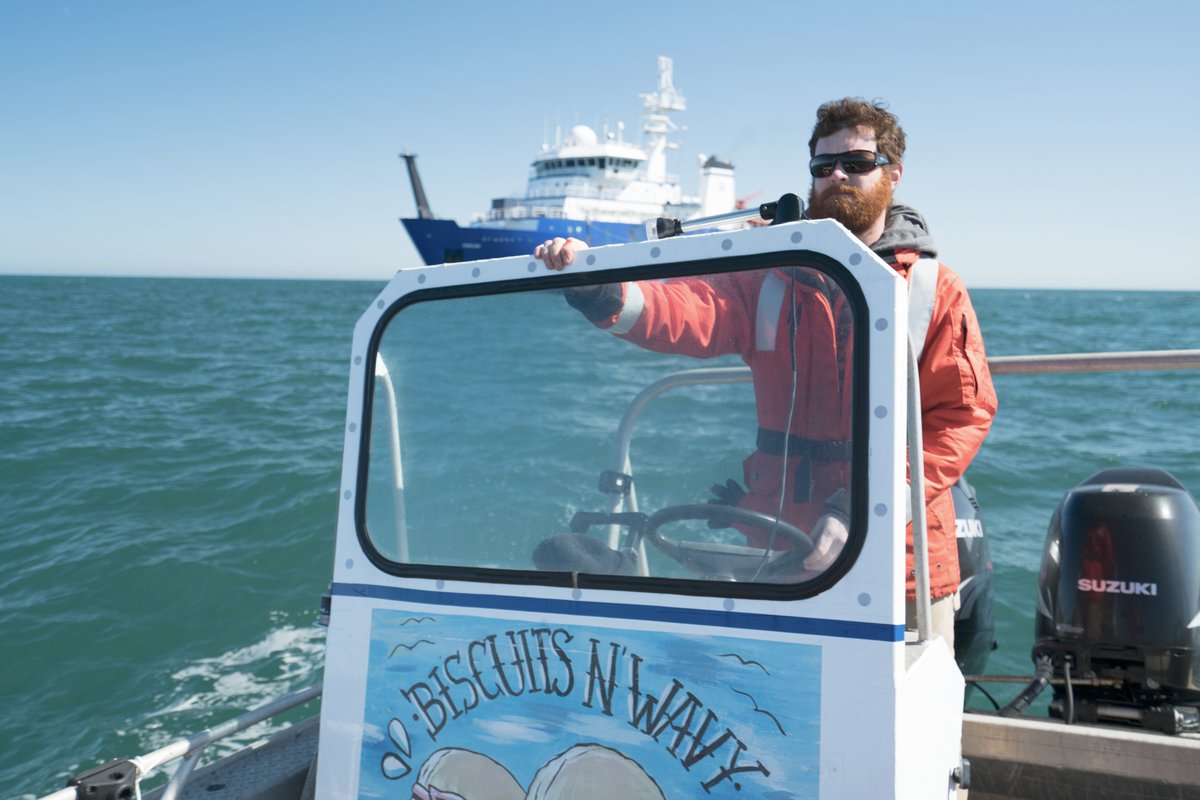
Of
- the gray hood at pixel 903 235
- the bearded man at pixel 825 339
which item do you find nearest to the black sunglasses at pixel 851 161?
the bearded man at pixel 825 339

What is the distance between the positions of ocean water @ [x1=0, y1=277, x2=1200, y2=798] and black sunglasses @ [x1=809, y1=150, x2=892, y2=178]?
3.41m

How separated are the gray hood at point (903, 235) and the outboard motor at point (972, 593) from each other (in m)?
1.31

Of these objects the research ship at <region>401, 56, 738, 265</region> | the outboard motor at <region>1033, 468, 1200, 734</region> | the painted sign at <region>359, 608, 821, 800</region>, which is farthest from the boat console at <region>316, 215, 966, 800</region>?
the research ship at <region>401, 56, 738, 265</region>

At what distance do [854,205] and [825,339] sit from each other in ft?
1.81

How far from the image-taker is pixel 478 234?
42188mm

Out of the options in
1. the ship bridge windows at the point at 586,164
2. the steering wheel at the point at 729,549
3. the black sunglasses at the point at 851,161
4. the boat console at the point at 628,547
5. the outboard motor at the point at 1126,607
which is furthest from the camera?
the ship bridge windows at the point at 586,164

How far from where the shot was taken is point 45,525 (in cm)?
803

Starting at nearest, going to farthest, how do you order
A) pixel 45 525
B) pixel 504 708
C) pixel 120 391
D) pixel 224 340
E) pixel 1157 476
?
pixel 504 708 → pixel 1157 476 → pixel 45 525 → pixel 120 391 → pixel 224 340

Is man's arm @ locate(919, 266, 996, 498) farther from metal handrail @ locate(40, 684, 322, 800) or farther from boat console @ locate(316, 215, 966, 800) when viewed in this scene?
metal handrail @ locate(40, 684, 322, 800)

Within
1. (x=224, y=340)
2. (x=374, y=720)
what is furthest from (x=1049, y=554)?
(x=224, y=340)

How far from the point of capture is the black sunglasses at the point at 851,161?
2.05 m

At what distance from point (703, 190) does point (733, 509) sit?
153 feet

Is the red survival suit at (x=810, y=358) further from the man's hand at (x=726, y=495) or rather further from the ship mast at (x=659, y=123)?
the ship mast at (x=659, y=123)

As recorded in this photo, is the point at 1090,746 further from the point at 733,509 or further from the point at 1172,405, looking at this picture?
the point at 1172,405
